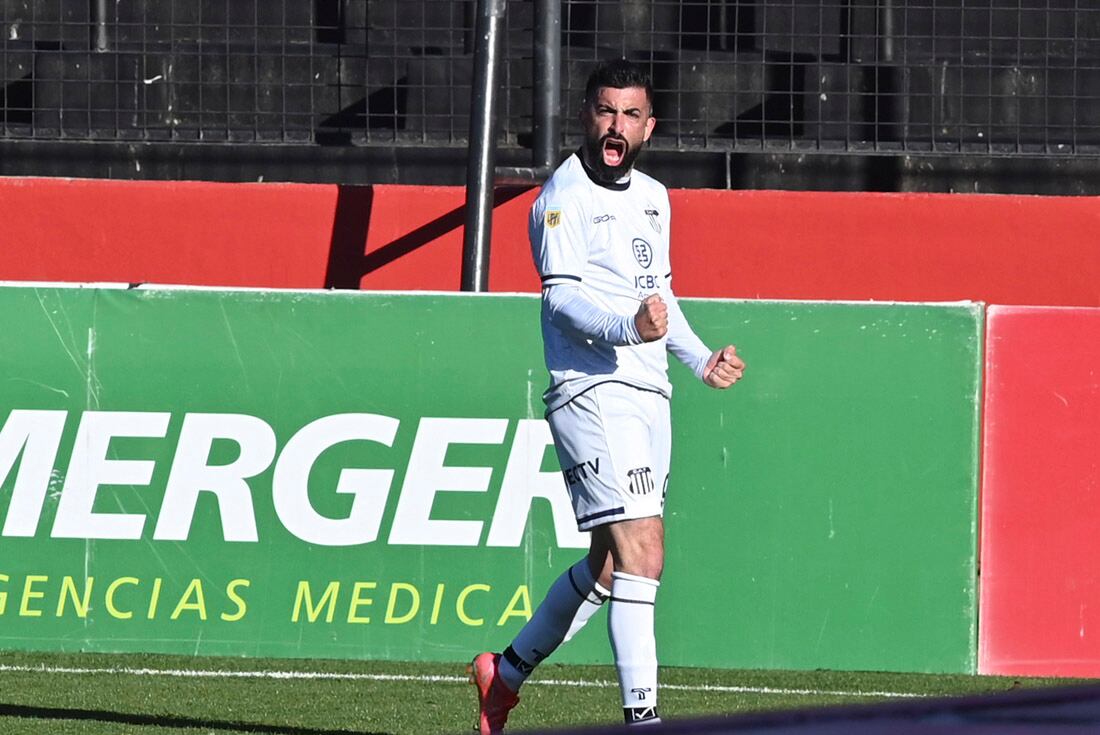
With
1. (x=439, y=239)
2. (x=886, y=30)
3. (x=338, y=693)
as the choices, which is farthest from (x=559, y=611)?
(x=886, y=30)

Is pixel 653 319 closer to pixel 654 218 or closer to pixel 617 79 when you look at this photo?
pixel 654 218

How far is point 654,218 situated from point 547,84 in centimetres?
396

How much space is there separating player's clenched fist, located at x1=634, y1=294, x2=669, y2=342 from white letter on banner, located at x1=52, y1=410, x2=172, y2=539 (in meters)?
2.83

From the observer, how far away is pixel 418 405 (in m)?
7.05

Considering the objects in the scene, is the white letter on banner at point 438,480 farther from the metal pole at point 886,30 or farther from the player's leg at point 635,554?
the metal pole at point 886,30

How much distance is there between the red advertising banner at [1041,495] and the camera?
702cm

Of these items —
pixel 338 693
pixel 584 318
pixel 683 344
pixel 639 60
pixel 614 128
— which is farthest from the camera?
pixel 639 60

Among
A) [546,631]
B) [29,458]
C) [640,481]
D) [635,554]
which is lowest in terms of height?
[546,631]

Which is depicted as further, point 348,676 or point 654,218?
point 348,676

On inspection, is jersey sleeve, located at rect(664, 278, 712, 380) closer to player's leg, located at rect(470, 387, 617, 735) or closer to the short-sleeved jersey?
the short-sleeved jersey

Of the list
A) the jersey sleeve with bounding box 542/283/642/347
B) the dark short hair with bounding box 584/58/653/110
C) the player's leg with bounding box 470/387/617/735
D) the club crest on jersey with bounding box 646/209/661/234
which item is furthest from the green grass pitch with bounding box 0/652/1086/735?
the dark short hair with bounding box 584/58/653/110

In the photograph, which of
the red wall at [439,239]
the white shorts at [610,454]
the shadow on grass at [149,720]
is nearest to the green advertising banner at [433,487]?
the shadow on grass at [149,720]

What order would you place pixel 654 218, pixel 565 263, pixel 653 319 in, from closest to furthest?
pixel 653 319 → pixel 565 263 → pixel 654 218

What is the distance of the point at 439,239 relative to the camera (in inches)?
367
